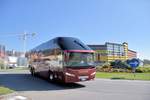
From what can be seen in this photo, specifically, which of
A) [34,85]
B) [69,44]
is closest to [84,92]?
[69,44]

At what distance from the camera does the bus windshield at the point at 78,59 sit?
17828 millimetres

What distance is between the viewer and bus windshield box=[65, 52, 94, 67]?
17828mm

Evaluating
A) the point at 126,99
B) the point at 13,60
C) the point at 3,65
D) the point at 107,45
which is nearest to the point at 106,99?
the point at 126,99

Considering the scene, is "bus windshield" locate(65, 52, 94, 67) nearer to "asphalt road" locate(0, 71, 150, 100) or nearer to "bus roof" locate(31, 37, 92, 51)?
"bus roof" locate(31, 37, 92, 51)

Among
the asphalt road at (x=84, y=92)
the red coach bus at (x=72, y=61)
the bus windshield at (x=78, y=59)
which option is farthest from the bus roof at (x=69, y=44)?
the asphalt road at (x=84, y=92)

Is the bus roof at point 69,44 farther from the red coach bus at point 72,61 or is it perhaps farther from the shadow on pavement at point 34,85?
the shadow on pavement at point 34,85

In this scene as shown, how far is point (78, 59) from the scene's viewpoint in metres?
18.0

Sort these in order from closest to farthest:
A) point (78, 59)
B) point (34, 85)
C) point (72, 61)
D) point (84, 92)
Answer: point (84, 92) → point (72, 61) → point (78, 59) → point (34, 85)

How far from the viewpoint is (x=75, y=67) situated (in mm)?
17766

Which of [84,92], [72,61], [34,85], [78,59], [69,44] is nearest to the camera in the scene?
[84,92]

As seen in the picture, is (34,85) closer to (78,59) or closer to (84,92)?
(78,59)

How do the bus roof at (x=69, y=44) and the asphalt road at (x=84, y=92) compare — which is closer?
the asphalt road at (x=84, y=92)

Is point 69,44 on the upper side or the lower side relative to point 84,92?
upper

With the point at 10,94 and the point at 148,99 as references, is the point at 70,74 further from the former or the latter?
the point at 148,99
